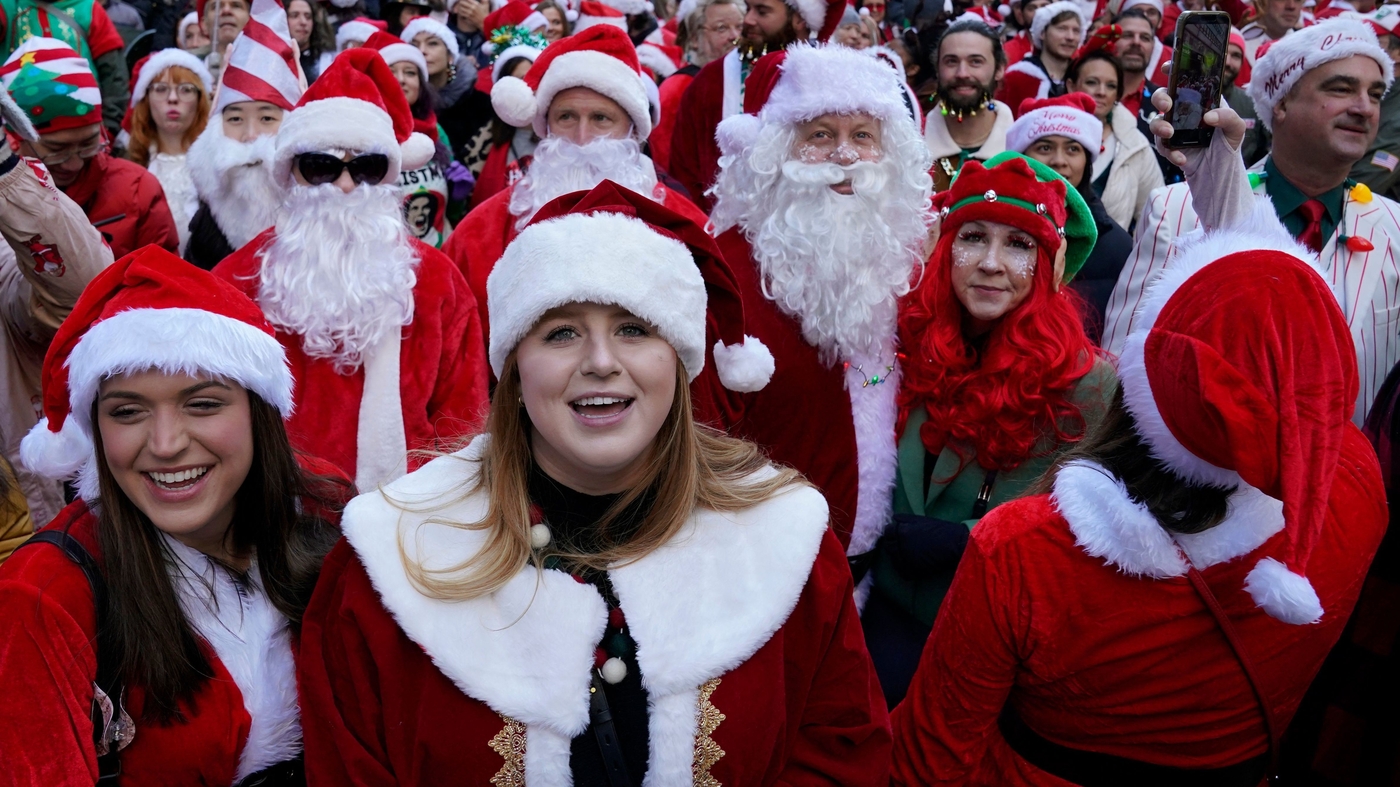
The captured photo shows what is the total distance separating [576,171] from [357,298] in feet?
4.74

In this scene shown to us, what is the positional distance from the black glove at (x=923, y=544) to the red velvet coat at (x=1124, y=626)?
0.87 metres

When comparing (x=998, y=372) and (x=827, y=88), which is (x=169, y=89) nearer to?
(x=827, y=88)

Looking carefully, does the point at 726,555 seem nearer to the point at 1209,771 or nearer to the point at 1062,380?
the point at 1209,771

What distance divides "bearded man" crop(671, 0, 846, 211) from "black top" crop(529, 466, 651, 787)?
418cm

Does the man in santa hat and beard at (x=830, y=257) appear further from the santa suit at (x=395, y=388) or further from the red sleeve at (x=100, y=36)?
the red sleeve at (x=100, y=36)

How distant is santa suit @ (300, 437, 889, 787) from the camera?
198 centimetres

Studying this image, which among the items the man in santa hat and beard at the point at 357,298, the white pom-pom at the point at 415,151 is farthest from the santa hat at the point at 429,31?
the man in santa hat and beard at the point at 357,298

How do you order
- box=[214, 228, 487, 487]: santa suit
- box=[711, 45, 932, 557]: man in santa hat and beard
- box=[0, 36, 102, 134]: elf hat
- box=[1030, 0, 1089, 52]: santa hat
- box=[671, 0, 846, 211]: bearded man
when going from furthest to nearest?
1. box=[1030, 0, 1089, 52]: santa hat
2. box=[671, 0, 846, 211]: bearded man
3. box=[0, 36, 102, 134]: elf hat
4. box=[214, 228, 487, 487]: santa suit
5. box=[711, 45, 932, 557]: man in santa hat and beard

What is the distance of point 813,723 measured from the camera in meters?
2.19

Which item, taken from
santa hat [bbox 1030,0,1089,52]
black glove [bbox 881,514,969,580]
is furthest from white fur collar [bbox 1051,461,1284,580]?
santa hat [bbox 1030,0,1089,52]

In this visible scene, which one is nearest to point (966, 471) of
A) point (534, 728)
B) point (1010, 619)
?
point (1010, 619)

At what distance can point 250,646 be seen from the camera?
7.57ft

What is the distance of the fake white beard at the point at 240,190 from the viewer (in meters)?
4.82

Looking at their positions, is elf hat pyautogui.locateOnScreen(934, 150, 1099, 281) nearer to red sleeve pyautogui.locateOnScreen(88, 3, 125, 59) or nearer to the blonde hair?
the blonde hair
